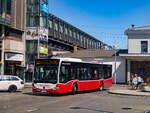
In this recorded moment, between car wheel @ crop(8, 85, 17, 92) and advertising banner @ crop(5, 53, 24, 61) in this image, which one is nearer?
car wheel @ crop(8, 85, 17, 92)

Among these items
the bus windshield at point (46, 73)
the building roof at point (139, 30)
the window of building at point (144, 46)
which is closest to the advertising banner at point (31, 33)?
the building roof at point (139, 30)

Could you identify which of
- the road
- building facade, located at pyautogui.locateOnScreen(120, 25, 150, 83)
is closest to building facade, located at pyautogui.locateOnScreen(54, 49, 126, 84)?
building facade, located at pyautogui.locateOnScreen(120, 25, 150, 83)

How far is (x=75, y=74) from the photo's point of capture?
21.0m

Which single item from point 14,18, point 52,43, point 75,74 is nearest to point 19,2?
point 14,18

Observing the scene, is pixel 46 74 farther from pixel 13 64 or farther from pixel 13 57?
pixel 13 64

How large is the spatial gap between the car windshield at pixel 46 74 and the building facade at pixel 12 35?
60.1 ft

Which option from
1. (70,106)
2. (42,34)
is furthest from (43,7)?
(70,106)

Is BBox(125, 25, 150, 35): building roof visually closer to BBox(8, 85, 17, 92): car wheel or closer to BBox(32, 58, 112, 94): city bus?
BBox(32, 58, 112, 94): city bus

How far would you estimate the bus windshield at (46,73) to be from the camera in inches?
747

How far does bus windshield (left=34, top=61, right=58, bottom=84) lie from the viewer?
18984 millimetres

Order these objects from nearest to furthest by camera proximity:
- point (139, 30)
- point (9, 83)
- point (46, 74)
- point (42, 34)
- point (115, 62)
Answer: point (46, 74), point (9, 83), point (139, 30), point (115, 62), point (42, 34)

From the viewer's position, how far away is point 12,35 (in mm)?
40062

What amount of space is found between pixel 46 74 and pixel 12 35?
73.8ft

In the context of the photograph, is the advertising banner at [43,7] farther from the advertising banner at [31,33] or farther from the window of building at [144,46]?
the window of building at [144,46]
